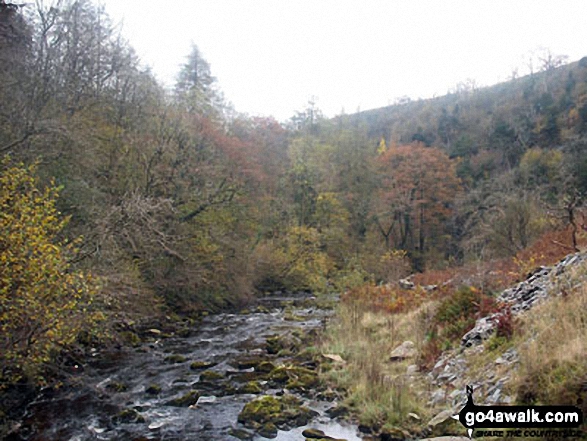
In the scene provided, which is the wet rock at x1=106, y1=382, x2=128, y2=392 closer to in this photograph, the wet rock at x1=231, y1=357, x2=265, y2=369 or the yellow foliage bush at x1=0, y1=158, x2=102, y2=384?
the yellow foliage bush at x1=0, y1=158, x2=102, y2=384

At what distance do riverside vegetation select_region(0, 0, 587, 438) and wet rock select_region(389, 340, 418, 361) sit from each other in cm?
4

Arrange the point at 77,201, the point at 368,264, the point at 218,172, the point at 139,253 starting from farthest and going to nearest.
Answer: the point at 368,264 < the point at 218,172 < the point at 139,253 < the point at 77,201

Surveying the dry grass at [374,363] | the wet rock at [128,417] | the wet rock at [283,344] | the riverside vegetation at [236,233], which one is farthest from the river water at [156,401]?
the dry grass at [374,363]

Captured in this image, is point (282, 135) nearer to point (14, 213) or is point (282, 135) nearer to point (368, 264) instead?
point (368, 264)

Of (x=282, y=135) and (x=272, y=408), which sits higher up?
(x=282, y=135)

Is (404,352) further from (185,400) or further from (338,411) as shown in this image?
(185,400)

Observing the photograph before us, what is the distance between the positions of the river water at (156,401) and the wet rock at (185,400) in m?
0.08

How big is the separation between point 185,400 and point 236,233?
1378 centimetres

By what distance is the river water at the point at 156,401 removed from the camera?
7.52 metres

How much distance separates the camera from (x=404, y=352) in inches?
411

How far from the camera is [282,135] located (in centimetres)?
4088

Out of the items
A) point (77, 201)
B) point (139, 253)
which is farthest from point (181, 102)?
point (77, 201)

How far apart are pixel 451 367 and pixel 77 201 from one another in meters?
9.98

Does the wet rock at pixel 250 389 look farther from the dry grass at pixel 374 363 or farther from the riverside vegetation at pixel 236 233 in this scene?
the dry grass at pixel 374 363
